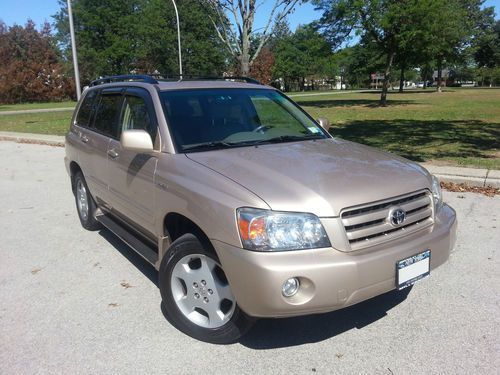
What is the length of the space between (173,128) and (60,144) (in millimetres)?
11594

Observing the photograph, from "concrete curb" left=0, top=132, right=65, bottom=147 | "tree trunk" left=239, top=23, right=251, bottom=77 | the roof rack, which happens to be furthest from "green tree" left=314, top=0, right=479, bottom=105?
the roof rack

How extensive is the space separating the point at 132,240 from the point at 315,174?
1.90 meters

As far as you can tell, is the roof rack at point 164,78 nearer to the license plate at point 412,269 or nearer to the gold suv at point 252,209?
the gold suv at point 252,209

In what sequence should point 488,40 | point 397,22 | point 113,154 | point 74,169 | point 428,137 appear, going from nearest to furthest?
point 113,154
point 74,169
point 428,137
point 397,22
point 488,40

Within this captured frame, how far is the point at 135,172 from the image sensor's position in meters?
3.85

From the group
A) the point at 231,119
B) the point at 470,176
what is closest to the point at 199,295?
the point at 231,119

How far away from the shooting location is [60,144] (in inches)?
551

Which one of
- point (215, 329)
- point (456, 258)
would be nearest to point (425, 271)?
point (215, 329)

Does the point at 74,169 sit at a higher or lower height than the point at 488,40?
lower

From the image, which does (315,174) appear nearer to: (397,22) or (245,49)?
(245,49)

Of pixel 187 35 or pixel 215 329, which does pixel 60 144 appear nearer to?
pixel 215 329

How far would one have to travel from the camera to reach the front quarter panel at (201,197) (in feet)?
8.99

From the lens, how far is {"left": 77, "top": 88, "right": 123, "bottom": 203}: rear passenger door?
4570mm

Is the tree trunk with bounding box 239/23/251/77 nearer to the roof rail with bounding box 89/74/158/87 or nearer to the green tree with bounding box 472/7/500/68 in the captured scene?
the roof rail with bounding box 89/74/158/87
